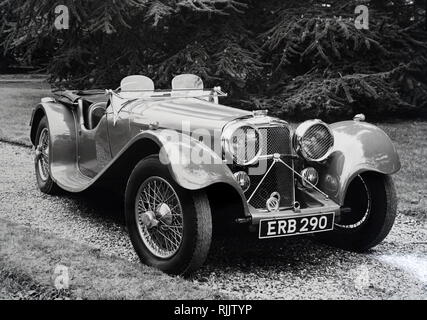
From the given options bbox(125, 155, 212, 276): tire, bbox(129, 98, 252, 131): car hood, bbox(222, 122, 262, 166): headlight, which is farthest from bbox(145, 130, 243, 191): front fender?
bbox(129, 98, 252, 131): car hood

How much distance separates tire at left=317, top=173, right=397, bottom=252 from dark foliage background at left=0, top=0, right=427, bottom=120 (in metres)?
5.77

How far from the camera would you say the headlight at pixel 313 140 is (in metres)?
4.29

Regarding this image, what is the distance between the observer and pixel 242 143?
4.07 metres

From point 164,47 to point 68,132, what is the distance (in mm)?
6643

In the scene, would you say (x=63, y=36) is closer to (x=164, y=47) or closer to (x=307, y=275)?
(x=164, y=47)

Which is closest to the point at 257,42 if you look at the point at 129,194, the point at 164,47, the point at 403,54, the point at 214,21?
the point at 214,21

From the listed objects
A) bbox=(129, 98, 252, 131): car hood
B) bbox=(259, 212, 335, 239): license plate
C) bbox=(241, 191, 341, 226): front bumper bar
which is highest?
bbox=(129, 98, 252, 131): car hood

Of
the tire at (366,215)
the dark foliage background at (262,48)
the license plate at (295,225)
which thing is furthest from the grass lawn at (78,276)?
the dark foliage background at (262,48)

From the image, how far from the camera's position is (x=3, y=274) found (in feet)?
12.3

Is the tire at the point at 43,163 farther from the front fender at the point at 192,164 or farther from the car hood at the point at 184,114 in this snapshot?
the front fender at the point at 192,164

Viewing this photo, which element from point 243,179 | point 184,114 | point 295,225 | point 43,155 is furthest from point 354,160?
point 43,155

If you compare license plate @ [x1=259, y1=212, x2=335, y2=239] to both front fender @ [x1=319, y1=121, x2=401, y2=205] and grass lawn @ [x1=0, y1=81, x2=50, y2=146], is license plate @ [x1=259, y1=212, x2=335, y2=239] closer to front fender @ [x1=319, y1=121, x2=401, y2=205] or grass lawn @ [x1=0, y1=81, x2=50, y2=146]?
front fender @ [x1=319, y1=121, x2=401, y2=205]

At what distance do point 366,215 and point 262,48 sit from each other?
753 centimetres

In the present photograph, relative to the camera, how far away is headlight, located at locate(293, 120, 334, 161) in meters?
4.29
